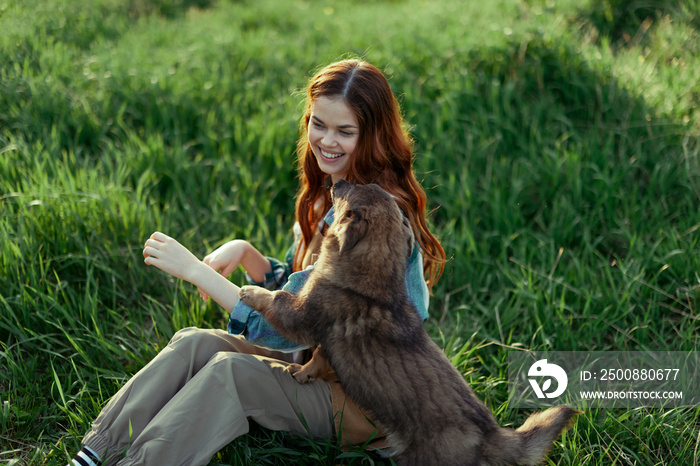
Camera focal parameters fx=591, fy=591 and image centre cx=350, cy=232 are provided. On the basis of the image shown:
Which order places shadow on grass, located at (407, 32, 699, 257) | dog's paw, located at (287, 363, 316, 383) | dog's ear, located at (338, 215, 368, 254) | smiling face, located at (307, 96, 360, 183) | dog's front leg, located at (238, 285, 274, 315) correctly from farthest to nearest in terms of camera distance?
shadow on grass, located at (407, 32, 699, 257)
smiling face, located at (307, 96, 360, 183)
dog's paw, located at (287, 363, 316, 383)
dog's front leg, located at (238, 285, 274, 315)
dog's ear, located at (338, 215, 368, 254)

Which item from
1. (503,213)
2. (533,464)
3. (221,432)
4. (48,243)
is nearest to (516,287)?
(503,213)

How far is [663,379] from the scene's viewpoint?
11.3 ft

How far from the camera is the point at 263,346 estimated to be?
110 inches

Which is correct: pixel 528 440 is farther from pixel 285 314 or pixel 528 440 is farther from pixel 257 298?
pixel 257 298

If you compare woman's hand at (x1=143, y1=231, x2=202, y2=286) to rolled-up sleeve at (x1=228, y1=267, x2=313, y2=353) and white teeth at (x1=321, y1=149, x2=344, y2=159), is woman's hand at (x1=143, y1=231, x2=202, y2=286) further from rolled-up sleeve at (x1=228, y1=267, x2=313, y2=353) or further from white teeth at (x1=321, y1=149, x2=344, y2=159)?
white teeth at (x1=321, y1=149, x2=344, y2=159)

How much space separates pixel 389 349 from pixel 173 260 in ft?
3.56

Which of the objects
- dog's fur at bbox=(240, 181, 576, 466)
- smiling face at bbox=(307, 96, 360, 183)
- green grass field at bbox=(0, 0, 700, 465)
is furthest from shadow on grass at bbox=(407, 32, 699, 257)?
dog's fur at bbox=(240, 181, 576, 466)

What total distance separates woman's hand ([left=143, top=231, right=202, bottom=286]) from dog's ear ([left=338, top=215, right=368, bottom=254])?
0.72m

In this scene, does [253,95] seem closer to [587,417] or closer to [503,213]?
[503,213]

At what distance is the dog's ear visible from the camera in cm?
258

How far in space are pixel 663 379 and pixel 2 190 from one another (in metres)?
4.47

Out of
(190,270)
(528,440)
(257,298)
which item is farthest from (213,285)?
(528,440)

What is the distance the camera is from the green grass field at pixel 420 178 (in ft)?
10.9

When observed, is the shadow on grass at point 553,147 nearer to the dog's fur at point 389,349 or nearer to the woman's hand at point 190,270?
the dog's fur at point 389,349
